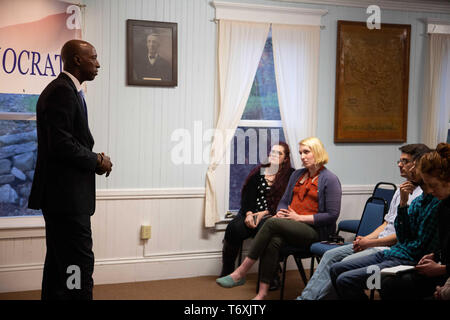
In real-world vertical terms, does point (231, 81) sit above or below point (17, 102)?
above

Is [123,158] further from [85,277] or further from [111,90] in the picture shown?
[85,277]

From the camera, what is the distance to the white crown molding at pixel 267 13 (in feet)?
14.6

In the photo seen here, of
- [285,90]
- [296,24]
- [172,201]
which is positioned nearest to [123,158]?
[172,201]

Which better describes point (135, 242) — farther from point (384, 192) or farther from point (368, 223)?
point (384, 192)

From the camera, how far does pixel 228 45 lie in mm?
4480

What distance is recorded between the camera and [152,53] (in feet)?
14.1

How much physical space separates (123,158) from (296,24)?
1.87 meters

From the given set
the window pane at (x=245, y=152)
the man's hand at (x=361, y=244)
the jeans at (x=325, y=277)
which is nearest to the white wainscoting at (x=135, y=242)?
the window pane at (x=245, y=152)

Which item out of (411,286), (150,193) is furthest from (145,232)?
(411,286)

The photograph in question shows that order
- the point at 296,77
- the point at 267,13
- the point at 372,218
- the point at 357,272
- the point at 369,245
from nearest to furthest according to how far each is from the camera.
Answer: the point at 357,272
the point at 369,245
the point at 372,218
the point at 267,13
the point at 296,77

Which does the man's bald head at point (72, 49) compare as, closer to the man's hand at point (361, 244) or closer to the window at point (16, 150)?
the window at point (16, 150)

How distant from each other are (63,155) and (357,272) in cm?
169

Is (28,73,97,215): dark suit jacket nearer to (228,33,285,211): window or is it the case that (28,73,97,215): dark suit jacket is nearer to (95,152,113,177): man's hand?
(95,152,113,177): man's hand

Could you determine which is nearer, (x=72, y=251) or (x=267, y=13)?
(x=72, y=251)
